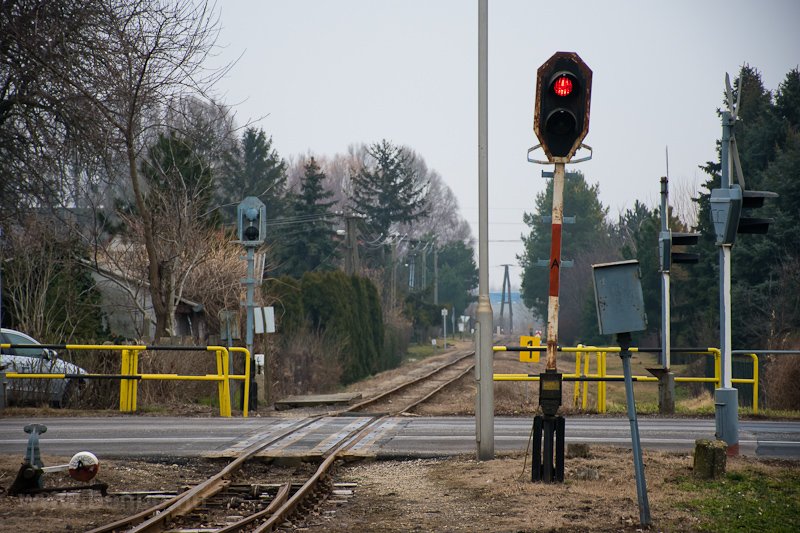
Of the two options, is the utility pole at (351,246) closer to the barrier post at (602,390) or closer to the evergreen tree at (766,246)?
the evergreen tree at (766,246)

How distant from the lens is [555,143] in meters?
10.5

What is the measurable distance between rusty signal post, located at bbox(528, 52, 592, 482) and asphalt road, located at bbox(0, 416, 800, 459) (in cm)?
306

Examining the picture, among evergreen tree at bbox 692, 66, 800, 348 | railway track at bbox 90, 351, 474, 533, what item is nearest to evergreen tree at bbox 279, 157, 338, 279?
evergreen tree at bbox 692, 66, 800, 348

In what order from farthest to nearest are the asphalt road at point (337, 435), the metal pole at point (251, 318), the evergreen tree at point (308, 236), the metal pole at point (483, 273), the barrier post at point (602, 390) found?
1. the evergreen tree at point (308, 236)
2. the metal pole at point (251, 318)
3. the barrier post at point (602, 390)
4. the asphalt road at point (337, 435)
5. the metal pole at point (483, 273)

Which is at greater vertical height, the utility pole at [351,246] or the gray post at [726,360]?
the utility pole at [351,246]

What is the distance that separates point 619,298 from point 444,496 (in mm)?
3135

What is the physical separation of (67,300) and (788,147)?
32849mm

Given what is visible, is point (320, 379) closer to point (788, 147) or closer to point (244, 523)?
point (788, 147)

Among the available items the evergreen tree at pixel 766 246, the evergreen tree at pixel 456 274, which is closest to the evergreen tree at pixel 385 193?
→ the evergreen tree at pixel 456 274

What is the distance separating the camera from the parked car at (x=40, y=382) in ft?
65.7

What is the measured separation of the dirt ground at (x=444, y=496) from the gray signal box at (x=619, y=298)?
1745 mm

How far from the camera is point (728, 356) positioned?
41.0ft

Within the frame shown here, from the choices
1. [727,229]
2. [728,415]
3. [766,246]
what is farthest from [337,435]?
[766,246]

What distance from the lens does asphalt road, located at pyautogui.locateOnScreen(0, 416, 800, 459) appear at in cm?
1366
